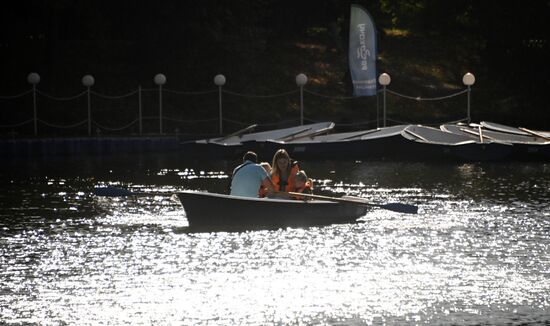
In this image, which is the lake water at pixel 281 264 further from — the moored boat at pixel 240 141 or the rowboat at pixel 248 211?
the moored boat at pixel 240 141

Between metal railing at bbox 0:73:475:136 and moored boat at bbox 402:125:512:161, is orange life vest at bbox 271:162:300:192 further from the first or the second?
metal railing at bbox 0:73:475:136

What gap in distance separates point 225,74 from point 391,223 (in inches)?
1302

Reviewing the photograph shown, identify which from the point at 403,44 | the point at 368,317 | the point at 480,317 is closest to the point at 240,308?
the point at 368,317

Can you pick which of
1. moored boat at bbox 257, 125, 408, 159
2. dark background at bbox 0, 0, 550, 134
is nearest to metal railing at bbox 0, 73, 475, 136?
dark background at bbox 0, 0, 550, 134

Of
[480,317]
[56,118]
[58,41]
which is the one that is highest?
[58,41]

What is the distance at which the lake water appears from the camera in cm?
1866

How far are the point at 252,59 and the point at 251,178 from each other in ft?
121

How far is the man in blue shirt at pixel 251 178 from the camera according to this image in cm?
2664

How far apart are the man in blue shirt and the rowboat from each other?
0.62 m

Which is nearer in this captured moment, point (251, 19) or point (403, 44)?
point (251, 19)

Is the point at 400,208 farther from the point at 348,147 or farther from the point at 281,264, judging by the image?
the point at 348,147

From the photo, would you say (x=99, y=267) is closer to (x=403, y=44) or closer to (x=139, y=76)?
(x=139, y=76)

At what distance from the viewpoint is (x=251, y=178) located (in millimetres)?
26641

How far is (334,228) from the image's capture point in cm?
2702
